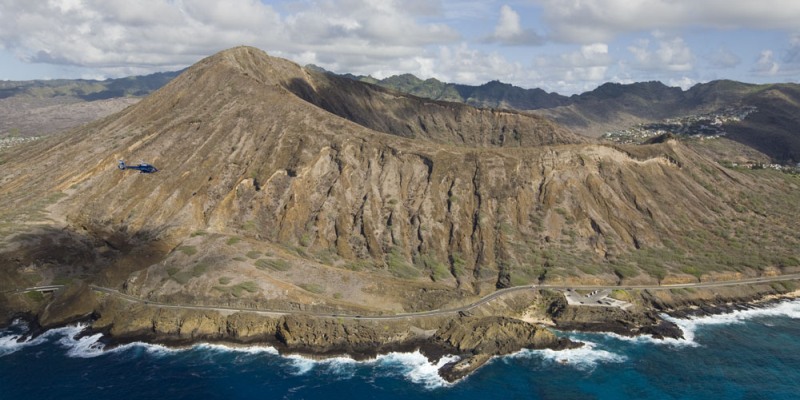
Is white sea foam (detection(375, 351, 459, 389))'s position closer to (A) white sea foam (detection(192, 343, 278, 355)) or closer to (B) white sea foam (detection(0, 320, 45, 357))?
(A) white sea foam (detection(192, 343, 278, 355))

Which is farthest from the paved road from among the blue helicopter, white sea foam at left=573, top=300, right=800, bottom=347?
the blue helicopter

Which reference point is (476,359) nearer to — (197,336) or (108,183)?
(197,336)

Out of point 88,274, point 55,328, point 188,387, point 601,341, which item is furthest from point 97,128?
point 601,341

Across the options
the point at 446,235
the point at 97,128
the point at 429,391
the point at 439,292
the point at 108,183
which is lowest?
the point at 429,391

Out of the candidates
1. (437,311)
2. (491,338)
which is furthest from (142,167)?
(491,338)

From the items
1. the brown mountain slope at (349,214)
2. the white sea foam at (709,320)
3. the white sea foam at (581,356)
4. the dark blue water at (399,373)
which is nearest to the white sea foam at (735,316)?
the white sea foam at (709,320)

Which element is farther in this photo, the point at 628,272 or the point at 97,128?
the point at 97,128
